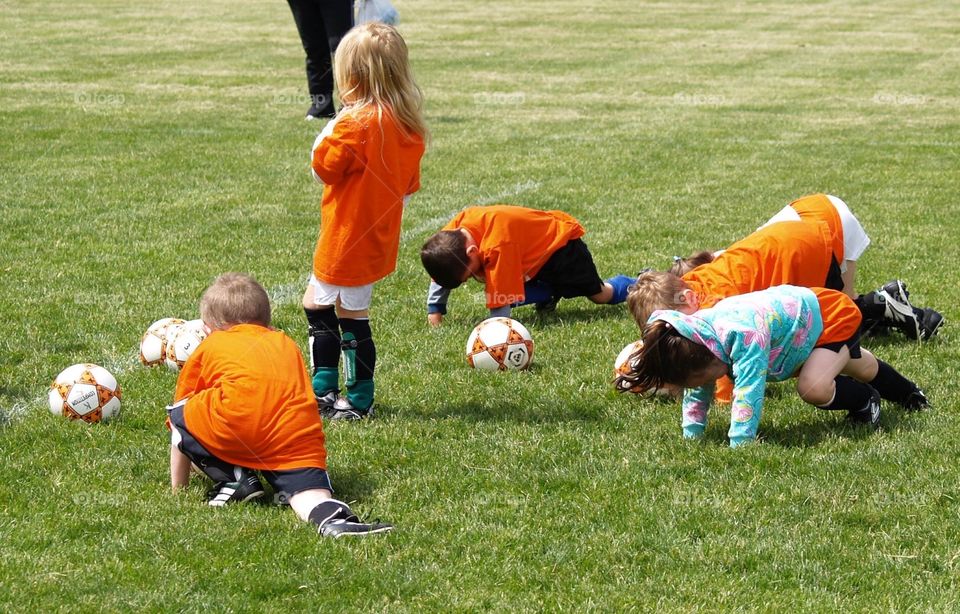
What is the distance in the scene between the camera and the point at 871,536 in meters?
4.05

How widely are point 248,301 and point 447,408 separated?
1.30 m

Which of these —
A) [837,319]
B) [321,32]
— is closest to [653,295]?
[837,319]

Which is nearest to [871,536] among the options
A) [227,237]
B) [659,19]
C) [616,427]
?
[616,427]

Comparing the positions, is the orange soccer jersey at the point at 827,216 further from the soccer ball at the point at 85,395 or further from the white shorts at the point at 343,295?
the soccer ball at the point at 85,395

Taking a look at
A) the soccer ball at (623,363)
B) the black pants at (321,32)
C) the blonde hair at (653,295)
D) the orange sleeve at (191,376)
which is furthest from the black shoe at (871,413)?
the black pants at (321,32)

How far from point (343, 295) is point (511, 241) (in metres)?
1.79

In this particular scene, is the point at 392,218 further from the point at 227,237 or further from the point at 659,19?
the point at 659,19

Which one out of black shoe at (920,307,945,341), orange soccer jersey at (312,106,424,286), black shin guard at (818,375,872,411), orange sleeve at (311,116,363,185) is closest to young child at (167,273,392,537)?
orange soccer jersey at (312,106,424,286)

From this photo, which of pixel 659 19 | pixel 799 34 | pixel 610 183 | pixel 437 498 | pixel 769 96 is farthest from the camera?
pixel 659 19

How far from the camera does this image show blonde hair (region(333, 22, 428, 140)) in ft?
16.2

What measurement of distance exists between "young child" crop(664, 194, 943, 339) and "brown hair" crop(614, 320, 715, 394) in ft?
1.51

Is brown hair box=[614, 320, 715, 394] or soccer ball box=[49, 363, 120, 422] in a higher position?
brown hair box=[614, 320, 715, 394]

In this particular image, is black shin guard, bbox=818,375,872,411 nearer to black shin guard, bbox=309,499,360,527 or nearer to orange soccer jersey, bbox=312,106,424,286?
orange soccer jersey, bbox=312,106,424,286

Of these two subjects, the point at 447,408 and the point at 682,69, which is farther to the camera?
the point at 682,69
